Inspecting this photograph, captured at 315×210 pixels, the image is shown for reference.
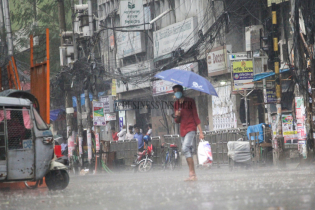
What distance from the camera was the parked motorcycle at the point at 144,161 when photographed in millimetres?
19828

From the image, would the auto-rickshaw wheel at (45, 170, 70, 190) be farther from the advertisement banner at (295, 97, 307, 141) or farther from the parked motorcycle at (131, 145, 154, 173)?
the parked motorcycle at (131, 145, 154, 173)

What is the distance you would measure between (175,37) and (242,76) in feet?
26.5

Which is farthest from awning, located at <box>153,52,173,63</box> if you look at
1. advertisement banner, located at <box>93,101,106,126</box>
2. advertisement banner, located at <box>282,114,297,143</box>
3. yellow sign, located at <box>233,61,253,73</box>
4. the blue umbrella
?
the blue umbrella

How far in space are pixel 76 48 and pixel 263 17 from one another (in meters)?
7.94

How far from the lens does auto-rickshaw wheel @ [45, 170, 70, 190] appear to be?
31.7 ft

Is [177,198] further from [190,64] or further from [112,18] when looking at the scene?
[112,18]

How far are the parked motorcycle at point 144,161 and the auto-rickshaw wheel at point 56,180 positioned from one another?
10.0 metres

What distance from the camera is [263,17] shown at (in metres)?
23.8

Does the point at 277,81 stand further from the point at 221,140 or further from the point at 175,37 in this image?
the point at 175,37

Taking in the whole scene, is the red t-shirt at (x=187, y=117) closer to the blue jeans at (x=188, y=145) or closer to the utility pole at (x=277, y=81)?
the blue jeans at (x=188, y=145)

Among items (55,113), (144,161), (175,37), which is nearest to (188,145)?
(144,161)

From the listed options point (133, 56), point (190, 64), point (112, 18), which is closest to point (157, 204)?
point (190, 64)

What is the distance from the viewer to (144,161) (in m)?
20.0

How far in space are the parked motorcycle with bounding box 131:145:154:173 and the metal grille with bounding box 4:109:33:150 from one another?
34.5ft
